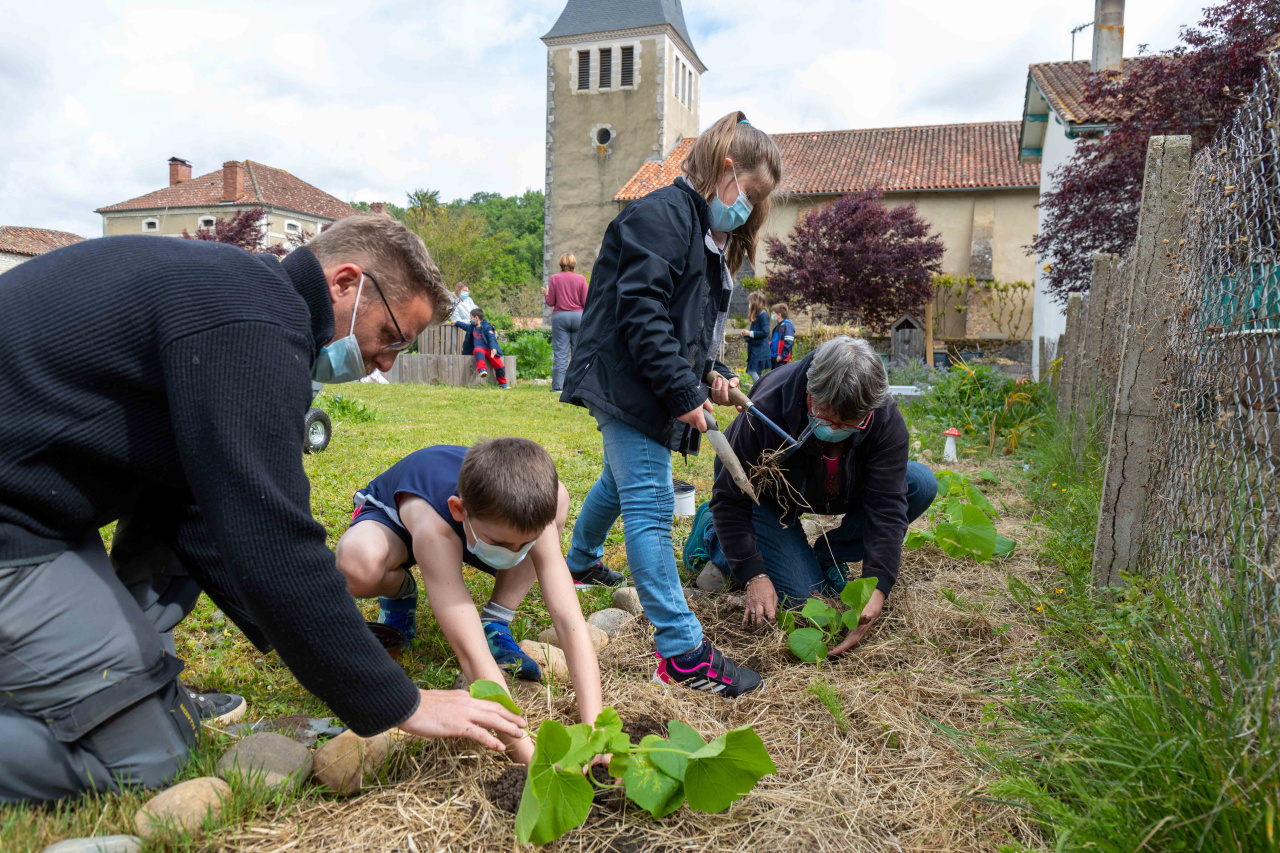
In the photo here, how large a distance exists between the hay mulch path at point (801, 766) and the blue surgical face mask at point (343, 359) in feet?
2.93

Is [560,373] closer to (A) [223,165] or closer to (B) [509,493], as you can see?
(B) [509,493]

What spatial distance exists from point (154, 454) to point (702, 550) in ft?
7.29

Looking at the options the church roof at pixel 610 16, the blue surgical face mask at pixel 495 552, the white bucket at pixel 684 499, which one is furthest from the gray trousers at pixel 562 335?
the church roof at pixel 610 16

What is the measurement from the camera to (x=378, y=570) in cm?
224

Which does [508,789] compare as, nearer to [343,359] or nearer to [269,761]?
[269,761]

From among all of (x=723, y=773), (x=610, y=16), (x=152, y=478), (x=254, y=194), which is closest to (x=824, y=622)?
(x=723, y=773)

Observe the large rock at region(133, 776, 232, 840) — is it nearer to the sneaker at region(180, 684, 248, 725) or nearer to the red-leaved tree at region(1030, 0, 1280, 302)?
the sneaker at region(180, 684, 248, 725)

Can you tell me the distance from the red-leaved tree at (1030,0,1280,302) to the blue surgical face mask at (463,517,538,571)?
22.9ft

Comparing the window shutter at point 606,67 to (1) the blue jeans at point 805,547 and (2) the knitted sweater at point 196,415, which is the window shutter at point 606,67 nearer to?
(1) the blue jeans at point 805,547

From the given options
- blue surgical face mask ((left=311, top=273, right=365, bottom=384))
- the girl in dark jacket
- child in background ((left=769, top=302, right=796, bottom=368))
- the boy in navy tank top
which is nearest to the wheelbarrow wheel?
the boy in navy tank top

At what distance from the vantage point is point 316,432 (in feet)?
18.0

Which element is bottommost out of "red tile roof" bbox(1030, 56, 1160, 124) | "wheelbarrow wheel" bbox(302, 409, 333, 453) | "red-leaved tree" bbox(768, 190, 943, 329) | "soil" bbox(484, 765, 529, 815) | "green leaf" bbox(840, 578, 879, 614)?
"soil" bbox(484, 765, 529, 815)

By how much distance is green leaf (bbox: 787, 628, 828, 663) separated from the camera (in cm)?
255

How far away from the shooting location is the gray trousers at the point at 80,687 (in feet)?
5.02
